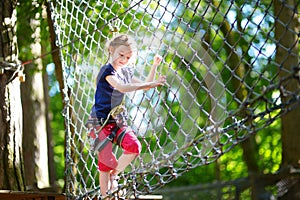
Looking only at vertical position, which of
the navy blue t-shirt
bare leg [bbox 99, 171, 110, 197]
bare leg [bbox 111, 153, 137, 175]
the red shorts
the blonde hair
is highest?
the blonde hair

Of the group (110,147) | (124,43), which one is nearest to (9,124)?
(110,147)

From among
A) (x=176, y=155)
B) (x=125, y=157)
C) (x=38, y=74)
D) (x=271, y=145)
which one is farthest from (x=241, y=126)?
(x=271, y=145)

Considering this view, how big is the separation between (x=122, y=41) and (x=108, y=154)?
435 millimetres

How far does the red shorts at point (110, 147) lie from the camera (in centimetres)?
241

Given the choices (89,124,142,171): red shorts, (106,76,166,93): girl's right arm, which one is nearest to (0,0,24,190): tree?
(89,124,142,171): red shorts

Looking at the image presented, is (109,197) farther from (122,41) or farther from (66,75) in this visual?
(66,75)

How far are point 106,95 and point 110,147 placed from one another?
200 mm

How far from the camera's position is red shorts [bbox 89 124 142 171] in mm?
2412

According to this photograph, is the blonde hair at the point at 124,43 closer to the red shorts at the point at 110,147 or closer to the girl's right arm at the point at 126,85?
the girl's right arm at the point at 126,85

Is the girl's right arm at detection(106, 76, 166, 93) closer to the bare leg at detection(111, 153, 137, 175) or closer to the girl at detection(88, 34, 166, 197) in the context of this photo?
the girl at detection(88, 34, 166, 197)

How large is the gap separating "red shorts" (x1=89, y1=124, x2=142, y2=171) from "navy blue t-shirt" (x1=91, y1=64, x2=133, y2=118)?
6cm

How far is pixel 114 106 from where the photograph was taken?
249cm

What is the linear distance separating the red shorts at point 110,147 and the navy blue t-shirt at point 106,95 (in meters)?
0.06

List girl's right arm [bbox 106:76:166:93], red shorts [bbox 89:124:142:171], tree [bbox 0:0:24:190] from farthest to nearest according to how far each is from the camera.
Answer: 1. tree [bbox 0:0:24:190]
2. red shorts [bbox 89:124:142:171]
3. girl's right arm [bbox 106:76:166:93]
